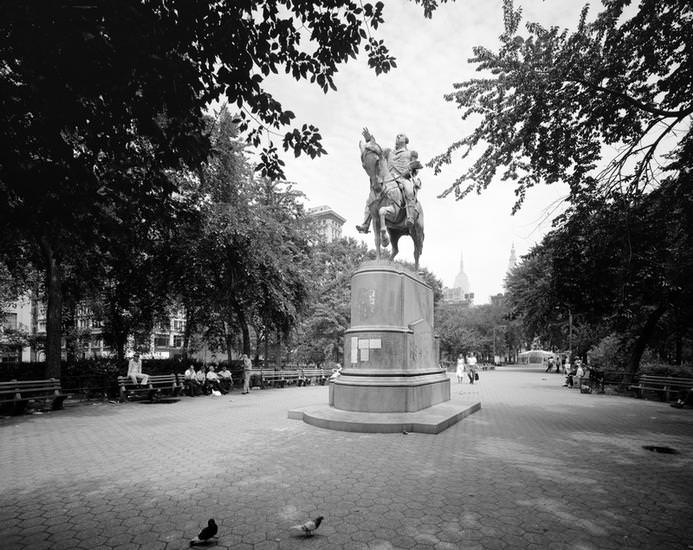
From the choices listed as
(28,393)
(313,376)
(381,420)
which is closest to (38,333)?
(313,376)

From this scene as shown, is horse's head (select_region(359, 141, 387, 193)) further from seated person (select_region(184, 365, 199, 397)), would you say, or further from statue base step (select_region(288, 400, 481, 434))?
seated person (select_region(184, 365, 199, 397))

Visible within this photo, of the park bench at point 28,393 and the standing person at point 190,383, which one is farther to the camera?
the standing person at point 190,383

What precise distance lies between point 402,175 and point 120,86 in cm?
913

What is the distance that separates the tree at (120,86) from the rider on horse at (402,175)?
21.5 feet

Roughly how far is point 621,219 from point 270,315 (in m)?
17.2

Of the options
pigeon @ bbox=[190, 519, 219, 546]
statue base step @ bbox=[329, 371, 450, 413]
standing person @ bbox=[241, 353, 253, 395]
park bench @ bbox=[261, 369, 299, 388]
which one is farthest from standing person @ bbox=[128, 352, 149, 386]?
pigeon @ bbox=[190, 519, 219, 546]

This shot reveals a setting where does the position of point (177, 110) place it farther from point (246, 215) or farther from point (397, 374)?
point (246, 215)

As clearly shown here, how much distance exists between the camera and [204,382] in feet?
60.8

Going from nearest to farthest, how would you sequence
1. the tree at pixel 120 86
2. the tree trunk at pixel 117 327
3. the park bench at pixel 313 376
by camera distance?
1. the tree at pixel 120 86
2. the tree trunk at pixel 117 327
3. the park bench at pixel 313 376

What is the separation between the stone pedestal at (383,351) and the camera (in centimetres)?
1012

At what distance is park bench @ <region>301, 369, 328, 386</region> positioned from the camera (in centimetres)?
2677

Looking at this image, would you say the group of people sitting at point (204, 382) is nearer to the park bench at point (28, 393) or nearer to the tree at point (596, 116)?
the park bench at point (28, 393)

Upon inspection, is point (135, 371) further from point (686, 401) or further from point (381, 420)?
point (686, 401)

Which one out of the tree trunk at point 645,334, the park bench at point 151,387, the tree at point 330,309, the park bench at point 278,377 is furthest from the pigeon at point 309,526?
the tree at point 330,309
